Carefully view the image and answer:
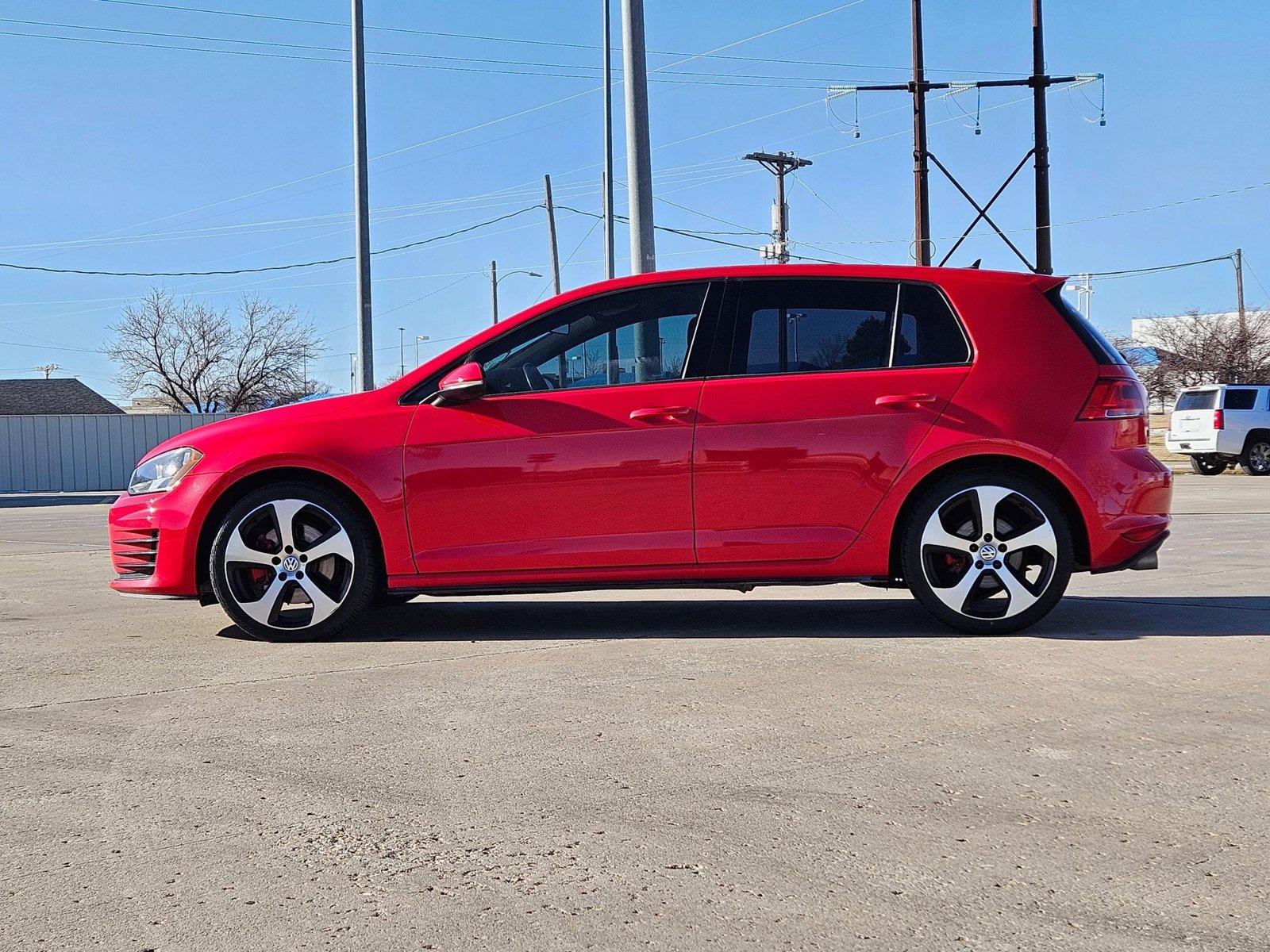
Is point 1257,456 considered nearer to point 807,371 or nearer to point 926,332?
point 926,332

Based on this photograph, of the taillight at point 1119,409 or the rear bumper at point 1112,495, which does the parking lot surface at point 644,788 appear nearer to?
the rear bumper at point 1112,495

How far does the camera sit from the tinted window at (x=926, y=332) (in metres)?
5.95

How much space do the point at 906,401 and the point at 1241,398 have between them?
23084 millimetres

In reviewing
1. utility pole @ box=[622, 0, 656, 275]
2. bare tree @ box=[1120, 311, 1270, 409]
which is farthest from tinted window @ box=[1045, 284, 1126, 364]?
bare tree @ box=[1120, 311, 1270, 409]

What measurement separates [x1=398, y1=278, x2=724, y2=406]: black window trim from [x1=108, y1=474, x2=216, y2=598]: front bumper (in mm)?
1023

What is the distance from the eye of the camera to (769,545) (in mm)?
5855

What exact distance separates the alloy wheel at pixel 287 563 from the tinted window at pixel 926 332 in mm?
2639

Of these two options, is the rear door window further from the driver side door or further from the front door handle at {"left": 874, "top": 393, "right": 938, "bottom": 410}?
the driver side door

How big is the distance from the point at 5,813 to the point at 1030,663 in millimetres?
3661

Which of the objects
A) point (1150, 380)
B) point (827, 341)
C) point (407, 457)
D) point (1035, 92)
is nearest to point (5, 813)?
point (407, 457)

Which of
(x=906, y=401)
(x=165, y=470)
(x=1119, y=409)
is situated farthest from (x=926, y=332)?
(x=165, y=470)

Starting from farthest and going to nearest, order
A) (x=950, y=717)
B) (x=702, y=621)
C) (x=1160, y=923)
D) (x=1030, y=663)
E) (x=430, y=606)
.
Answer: (x=430, y=606) → (x=702, y=621) → (x=1030, y=663) → (x=950, y=717) → (x=1160, y=923)

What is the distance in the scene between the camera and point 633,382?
19.5 feet

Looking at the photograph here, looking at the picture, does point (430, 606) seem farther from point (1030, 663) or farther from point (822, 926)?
point (822, 926)
